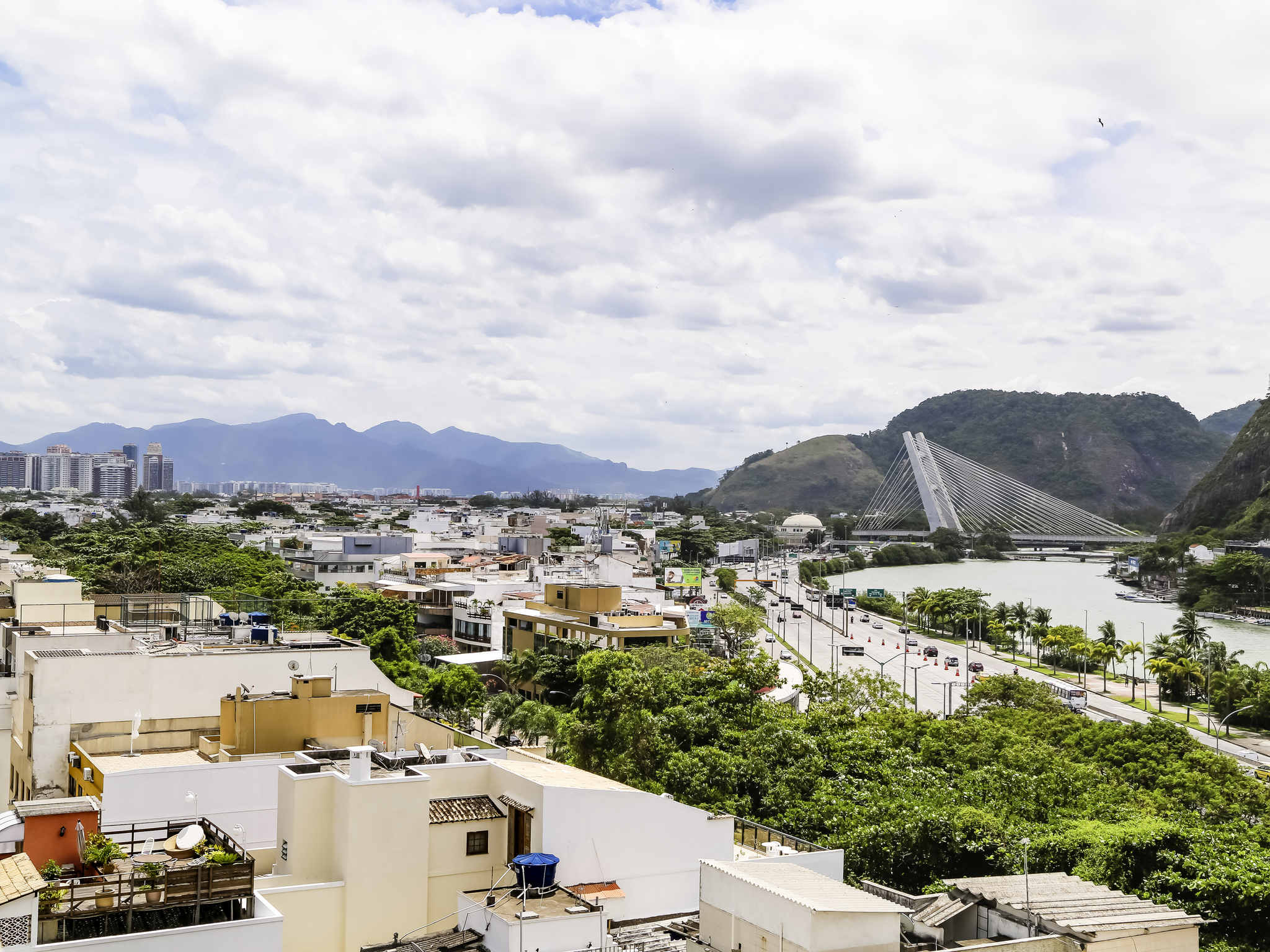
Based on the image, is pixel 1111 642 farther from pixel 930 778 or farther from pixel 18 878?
pixel 18 878

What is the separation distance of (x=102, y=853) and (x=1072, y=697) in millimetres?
44597

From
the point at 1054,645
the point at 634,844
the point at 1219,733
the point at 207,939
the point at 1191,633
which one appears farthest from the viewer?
the point at 1054,645

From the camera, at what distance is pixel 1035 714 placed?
33.9 m

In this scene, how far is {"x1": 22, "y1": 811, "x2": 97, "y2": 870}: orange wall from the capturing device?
336 inches

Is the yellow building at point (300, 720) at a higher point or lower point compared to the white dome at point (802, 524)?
lower

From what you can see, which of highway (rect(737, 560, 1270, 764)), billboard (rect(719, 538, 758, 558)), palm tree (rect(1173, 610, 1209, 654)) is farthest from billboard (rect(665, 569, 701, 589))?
billboard (rect(719, 538, 758, 558))

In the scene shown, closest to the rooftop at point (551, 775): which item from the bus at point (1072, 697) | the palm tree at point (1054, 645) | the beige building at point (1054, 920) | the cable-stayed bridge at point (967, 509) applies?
the beige building at point (1054, 920)

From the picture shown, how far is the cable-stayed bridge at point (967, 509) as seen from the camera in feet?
503

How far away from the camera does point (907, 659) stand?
61344 millimetres

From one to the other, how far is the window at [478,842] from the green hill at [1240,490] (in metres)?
113

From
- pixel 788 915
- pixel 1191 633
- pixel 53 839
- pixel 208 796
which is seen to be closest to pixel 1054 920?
pixel 788 915

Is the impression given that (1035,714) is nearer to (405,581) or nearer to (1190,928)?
(1190,928)

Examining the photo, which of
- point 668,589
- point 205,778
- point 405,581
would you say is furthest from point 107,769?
point 668,589

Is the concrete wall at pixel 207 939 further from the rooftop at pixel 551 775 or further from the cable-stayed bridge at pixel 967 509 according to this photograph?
the cable-stayed bridge at pixel 967 509
